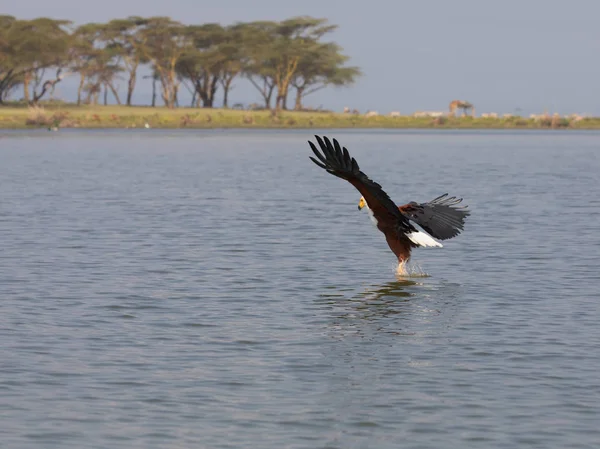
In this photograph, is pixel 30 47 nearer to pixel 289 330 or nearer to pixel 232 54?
pixel 232 54

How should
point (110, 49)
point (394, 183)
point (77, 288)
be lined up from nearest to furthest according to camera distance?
point (77, 288)
point (394, 183)
point (110, 49)

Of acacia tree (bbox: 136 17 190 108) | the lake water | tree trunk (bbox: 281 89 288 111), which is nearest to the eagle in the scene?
the lake water

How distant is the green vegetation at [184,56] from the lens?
108688 mm

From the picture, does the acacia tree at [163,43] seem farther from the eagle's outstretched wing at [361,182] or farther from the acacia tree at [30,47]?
the eagle's outstretched wing at [361,182]

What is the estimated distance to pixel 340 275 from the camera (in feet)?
58.9

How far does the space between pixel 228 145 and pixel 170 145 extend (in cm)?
346

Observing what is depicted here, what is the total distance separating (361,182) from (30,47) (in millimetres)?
91206

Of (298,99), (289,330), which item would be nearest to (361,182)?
(289,330)

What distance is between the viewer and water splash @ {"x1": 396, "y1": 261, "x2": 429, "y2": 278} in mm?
17594

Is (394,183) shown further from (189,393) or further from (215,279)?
(189,393)

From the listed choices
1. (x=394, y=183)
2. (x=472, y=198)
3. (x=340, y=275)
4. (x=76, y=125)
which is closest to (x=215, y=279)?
(x=340, y=275)

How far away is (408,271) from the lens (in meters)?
17.8

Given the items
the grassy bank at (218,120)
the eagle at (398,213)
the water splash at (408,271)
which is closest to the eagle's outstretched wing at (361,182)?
the eagle at (398,213)

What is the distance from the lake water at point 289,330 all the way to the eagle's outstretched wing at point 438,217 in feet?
2.13
